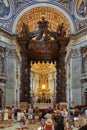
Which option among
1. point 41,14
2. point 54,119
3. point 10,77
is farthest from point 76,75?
point 54,119

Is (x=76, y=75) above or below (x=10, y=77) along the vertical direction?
above

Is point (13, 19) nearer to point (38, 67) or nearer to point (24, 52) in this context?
point (24, 52)

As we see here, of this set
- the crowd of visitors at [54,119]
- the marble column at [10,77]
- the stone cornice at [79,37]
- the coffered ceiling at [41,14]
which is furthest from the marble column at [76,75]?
the crowd of visitors at [54,119]

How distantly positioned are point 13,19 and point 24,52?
715 centimetres

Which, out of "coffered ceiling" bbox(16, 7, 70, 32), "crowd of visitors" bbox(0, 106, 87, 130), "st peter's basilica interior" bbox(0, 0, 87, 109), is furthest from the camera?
"coffered ceiling" bbox(16, 7, 70, 32)

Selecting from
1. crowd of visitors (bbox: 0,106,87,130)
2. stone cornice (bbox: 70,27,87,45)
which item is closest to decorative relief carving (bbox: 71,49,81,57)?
stone cornice (bbox: 70,27,87,45)

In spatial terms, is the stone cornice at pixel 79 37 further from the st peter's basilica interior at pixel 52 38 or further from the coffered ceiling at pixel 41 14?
the coffered ceiling at pixel 41 14

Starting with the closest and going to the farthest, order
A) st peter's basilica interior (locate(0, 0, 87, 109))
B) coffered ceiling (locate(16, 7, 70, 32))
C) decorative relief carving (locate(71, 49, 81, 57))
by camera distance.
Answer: st peter's basilica interior (locate(0, 0, 87, 109))
decorative relief carving (locate(71, 49, 81, 57))
coffered ceiling (locate(16, 7, 70, 32))

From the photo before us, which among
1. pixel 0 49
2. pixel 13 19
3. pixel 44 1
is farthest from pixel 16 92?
pixel 44 1

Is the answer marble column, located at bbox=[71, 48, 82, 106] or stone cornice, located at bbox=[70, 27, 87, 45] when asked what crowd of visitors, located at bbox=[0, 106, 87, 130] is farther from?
stone cornice, located at bbox=[70, 27, 87, 45]

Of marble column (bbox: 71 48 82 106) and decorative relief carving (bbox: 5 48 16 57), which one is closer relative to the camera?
marble column (bbox: 71 48 82 106)

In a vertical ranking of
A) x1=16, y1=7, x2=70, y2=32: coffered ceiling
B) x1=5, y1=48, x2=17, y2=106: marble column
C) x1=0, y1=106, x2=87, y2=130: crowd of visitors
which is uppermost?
x1=16, y1=7, x2=70, y2=32: coffered ceiling

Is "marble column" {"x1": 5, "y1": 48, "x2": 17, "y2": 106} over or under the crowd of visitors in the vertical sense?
over

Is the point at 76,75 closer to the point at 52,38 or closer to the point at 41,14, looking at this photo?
the point at 52,38
